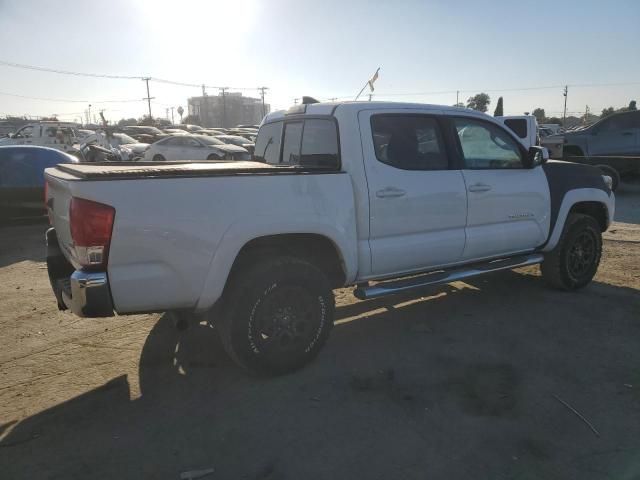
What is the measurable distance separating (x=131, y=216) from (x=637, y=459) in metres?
3.21

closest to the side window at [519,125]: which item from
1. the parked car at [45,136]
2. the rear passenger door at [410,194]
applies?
the rear passenger door at [410,194]

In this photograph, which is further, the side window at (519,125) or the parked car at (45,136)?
the parked car at (45,136)

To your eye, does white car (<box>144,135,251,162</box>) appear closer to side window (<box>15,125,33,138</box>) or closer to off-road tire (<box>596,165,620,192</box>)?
off-road tire (<box>596,165,620,192</box>)

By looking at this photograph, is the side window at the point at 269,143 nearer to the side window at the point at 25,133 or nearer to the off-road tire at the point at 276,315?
the off-road tire at the point at 276,315

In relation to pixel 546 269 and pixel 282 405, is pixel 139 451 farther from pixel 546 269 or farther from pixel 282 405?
pixel 546 269

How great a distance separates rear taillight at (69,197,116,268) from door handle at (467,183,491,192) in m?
3.08

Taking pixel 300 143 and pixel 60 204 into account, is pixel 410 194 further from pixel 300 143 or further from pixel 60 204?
pixel 60 204

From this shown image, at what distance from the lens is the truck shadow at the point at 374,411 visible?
2791 millimetres

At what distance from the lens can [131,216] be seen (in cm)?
300

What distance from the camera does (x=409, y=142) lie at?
4324 mm

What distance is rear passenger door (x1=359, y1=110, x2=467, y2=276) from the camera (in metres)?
4.02

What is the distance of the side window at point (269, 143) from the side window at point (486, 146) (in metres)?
1.72

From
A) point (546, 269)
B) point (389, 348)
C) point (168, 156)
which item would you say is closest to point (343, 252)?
point (389, 348)

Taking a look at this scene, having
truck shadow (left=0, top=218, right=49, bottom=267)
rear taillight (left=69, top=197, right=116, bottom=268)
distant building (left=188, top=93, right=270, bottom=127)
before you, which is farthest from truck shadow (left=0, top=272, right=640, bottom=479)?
distant building (left=188, top=93, right=270, bottom=127)
